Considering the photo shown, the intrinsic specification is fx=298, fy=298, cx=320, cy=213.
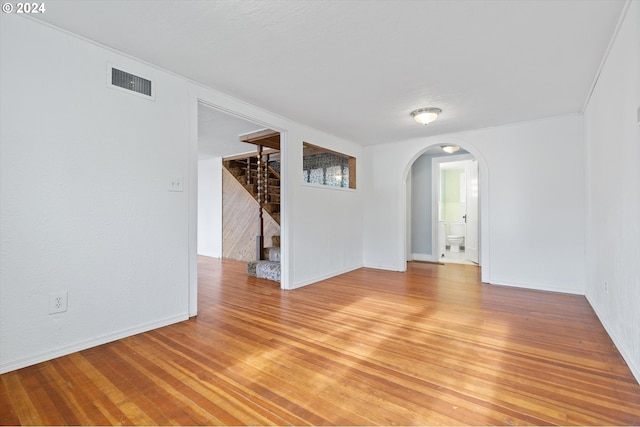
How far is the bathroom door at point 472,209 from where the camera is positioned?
679cm

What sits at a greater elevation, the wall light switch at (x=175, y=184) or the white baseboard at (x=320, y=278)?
the wall light switch at (x=175, y=184)

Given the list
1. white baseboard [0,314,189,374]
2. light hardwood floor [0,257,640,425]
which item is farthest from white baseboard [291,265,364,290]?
white baseboard [0,314,189,374]

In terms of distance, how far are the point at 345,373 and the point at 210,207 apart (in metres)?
6.57

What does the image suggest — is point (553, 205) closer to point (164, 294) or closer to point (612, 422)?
point (612, 422)

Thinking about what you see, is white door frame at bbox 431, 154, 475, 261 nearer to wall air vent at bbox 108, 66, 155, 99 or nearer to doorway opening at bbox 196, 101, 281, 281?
doorway opening at bbox 196, 101, 281, 281

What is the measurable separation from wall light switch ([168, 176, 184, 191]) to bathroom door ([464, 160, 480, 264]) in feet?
20.2

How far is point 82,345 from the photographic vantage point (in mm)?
2289

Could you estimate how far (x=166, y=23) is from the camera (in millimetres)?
2109

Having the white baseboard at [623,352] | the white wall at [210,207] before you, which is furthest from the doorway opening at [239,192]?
the white baseboard at [623,352]

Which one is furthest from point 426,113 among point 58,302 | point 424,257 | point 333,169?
point 58,302

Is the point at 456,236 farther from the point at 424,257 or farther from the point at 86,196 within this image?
the point at 86,196

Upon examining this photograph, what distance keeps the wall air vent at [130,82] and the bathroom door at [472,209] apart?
6440 mm

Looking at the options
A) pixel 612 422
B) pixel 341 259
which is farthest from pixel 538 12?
pixel 341 259

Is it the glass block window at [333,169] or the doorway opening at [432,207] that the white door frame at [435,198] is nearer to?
the doorway opening at [432,207]
